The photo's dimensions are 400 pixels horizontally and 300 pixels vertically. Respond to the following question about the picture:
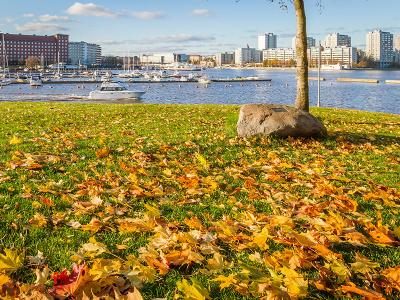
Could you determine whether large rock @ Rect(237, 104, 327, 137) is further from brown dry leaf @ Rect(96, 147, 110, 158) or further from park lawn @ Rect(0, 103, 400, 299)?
brown dry leaf @ Rect(96, 147, 110, 158)

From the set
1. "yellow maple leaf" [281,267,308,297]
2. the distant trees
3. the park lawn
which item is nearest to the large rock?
the park lawn

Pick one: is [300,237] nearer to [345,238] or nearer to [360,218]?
[345,238]

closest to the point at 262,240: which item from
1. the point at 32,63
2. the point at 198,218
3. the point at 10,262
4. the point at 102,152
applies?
the point at 198,218

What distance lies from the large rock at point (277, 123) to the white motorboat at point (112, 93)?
49.2 m

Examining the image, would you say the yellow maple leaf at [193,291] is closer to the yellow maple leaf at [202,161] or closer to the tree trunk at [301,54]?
the yellow maple leaf at [202,161]

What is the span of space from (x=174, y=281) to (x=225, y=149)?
5.95m

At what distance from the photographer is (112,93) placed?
58500 millimetres

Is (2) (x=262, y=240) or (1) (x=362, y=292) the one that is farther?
(2) (x=262, y=240)

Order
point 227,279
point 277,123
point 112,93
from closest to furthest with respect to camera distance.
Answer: point 227,279 → point 277,123 → point 112,93

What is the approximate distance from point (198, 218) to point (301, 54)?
1002 cm

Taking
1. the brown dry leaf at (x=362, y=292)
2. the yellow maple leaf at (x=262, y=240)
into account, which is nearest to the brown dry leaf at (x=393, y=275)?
the brown dry leaf at (x=362, y=292)

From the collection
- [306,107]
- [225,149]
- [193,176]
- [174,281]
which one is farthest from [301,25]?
[174,281]

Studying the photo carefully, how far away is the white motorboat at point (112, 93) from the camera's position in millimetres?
57938

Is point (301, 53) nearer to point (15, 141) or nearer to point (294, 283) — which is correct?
point (15, 141)
